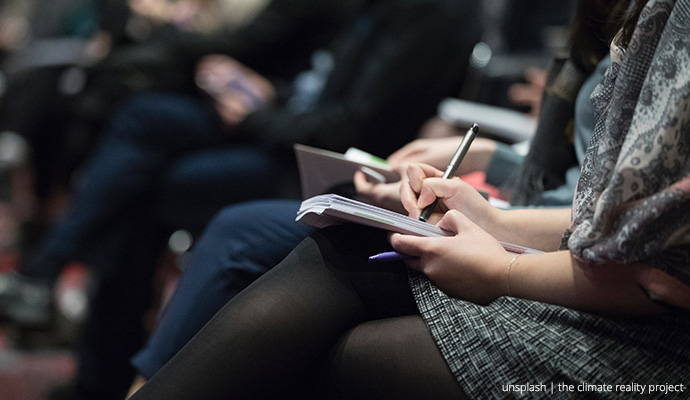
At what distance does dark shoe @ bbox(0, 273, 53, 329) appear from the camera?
70.2 inches

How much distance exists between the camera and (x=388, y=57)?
1.53 m

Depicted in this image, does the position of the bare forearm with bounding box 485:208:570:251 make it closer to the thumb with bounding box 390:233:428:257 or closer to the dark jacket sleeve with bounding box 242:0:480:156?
the thumb with bounding box 390:233:428:257

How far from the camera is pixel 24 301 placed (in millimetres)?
1814

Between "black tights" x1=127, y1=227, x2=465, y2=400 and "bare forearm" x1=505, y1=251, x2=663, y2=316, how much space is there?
11 centimetres

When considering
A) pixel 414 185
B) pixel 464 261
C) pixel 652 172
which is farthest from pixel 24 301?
pixel 652 172

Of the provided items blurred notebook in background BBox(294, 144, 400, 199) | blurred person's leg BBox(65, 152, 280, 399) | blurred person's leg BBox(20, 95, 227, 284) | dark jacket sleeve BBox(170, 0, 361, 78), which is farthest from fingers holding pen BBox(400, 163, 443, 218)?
dark jacket sleeve BBox(170, 0, 361, 78)

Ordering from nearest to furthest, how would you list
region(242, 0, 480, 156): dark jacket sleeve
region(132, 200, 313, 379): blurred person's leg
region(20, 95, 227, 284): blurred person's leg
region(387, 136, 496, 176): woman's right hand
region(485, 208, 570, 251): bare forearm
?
region(485, 208, 570, 251): bare forearm < region(132, 200, 313, 379): blurred person's leg < region(387, 136, 496, 176): woman's right hand < region(242, 0, 480, 156): dark jacket sleeve < region(20, 95, 227, 284): blurred person's leg

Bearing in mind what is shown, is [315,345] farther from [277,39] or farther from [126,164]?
[277,39]

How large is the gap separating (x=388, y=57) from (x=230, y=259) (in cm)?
80

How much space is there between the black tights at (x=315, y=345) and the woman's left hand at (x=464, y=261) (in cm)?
5

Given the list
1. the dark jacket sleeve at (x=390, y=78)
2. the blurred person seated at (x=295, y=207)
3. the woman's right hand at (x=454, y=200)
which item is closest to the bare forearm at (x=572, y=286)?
the woman's right hand at (x=454, y=200)

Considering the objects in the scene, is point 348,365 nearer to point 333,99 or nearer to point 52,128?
point 333,99

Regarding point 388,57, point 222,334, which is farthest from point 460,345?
point 388,57

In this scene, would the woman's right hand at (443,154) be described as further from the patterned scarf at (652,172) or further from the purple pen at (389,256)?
the patterned scarf at (652,172)
